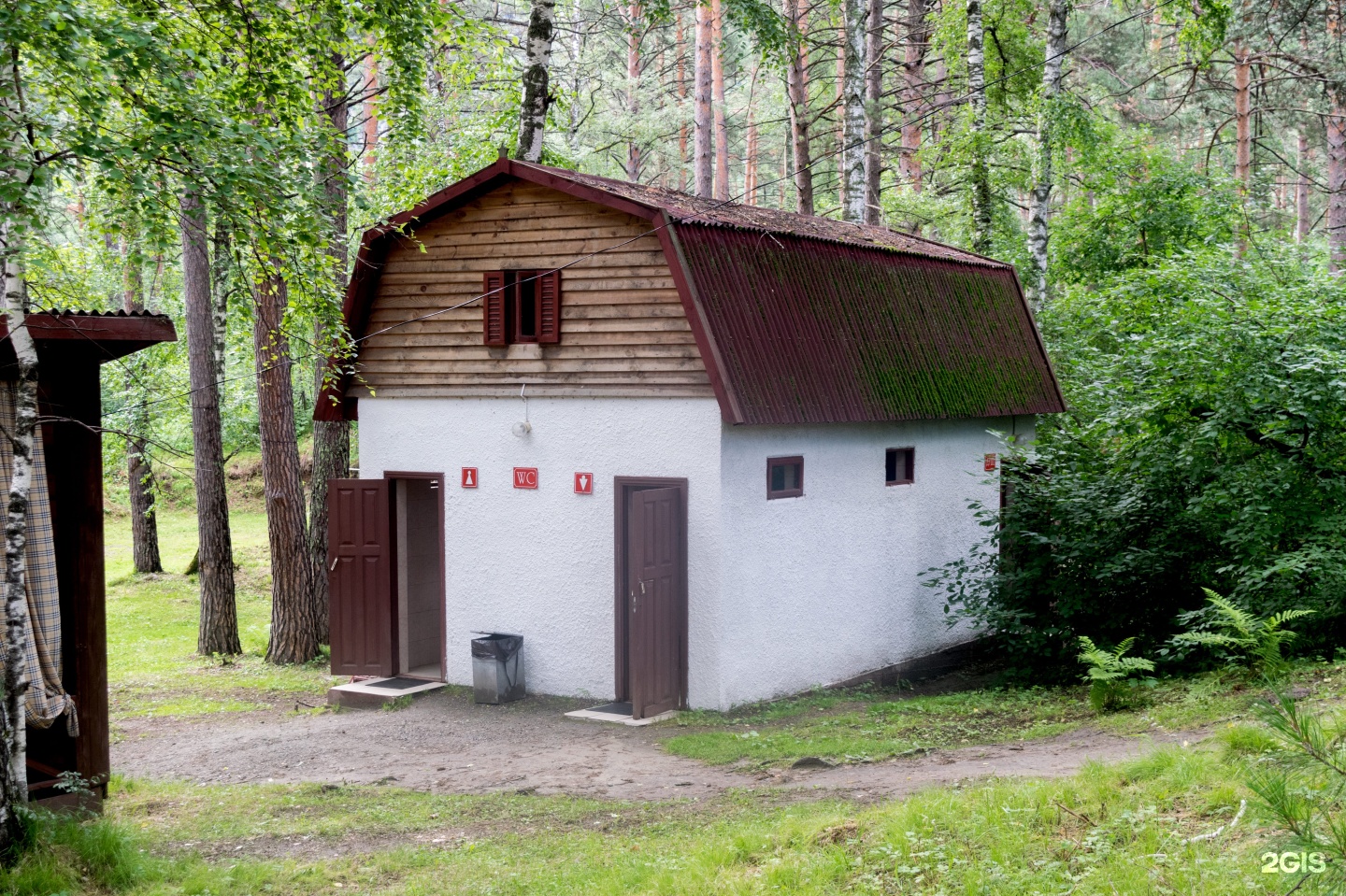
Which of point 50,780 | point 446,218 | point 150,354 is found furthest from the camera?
point 150,354

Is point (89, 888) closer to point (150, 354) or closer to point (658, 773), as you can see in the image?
point (658, 773)

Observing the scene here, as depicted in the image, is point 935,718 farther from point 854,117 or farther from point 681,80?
point 681,80

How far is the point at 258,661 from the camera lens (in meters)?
15.3

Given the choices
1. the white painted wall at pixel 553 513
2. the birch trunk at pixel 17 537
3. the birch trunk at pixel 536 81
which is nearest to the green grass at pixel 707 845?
the birch trunk at pixel 17 537

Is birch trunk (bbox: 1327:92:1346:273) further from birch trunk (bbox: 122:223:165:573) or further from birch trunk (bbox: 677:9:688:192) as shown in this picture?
birch trunk (bbox: 122:223:165:573)

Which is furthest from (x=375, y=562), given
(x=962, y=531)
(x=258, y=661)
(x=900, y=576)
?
(x=962, y=531)

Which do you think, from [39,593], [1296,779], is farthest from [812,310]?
[1296,779]

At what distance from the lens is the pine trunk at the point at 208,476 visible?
605 inches

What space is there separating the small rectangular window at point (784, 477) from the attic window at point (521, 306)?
8.05 feet

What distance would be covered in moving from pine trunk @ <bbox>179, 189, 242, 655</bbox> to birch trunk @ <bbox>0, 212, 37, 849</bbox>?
8.83 meters

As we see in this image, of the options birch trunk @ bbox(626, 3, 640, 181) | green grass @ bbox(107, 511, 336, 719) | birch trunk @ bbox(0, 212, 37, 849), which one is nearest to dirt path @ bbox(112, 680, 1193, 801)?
green grass @ bbox(107, 511, 336, 719)

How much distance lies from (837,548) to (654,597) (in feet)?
8.13

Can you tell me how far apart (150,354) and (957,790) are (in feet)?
58.3

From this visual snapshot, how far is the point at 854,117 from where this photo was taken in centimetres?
1816
